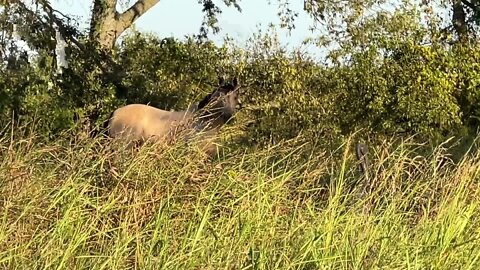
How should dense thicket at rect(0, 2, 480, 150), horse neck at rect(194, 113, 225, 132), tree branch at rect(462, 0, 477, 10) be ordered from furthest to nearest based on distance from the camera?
tree branch at rect(462, 0, 477, 10), dense thicket at rect(0, 2, 480, 150), horse neck at rect(194, 113, 225, 132)

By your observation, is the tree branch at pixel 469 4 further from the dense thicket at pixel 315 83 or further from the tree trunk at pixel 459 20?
the dense thicket at pixel 315 83

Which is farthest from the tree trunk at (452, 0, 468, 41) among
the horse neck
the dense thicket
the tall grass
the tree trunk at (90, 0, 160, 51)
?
the tall grass

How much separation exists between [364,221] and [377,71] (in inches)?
336

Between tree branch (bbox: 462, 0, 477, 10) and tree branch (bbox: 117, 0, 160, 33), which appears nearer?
tree branch (bbox: 462, 0, 477, 10)

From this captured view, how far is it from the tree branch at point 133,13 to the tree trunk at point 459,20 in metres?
6.13

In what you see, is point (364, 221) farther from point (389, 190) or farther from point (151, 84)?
point (151, 84)

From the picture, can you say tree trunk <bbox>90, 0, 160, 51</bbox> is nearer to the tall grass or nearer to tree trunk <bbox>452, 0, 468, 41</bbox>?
tree trunk <bbox>452, 0, 468, 41</bbox>

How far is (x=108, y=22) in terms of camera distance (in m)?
17.2

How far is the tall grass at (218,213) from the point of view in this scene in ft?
13.9

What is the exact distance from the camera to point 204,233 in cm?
449

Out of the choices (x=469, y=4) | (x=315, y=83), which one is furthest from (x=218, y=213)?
(x=469, y=4)

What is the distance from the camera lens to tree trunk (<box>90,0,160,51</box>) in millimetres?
16505

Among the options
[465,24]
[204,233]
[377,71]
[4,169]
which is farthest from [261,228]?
[465,24]

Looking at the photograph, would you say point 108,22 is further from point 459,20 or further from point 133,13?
point 459,20
